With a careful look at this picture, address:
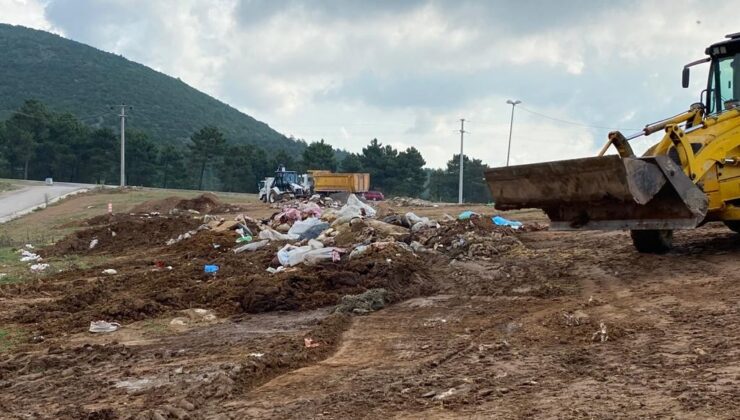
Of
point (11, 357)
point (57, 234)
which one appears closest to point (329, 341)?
point (11, 357)

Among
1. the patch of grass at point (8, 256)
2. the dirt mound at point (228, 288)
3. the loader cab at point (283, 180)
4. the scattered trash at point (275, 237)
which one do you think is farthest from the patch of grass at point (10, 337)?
the loader cab at point (283, 180)

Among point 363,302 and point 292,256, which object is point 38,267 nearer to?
point 292,256

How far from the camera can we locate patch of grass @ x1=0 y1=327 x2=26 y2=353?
735 cm

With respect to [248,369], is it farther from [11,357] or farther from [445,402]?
[11,357]

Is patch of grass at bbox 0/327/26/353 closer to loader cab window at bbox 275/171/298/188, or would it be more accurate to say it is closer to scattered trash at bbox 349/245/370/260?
scattered trash at bbox 349/245/370/260

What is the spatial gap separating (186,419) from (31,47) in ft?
449

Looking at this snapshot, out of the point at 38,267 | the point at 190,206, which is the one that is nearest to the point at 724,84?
the point at 38,267

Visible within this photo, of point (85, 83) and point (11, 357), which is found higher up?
point (85, 83)

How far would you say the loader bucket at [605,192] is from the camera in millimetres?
8086

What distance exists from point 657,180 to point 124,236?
1611 centimetres

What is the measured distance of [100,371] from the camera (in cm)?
606

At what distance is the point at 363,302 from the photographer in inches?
335

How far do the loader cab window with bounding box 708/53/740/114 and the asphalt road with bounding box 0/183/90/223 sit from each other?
1239 inches

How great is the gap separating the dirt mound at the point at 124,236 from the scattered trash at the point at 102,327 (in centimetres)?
1035
